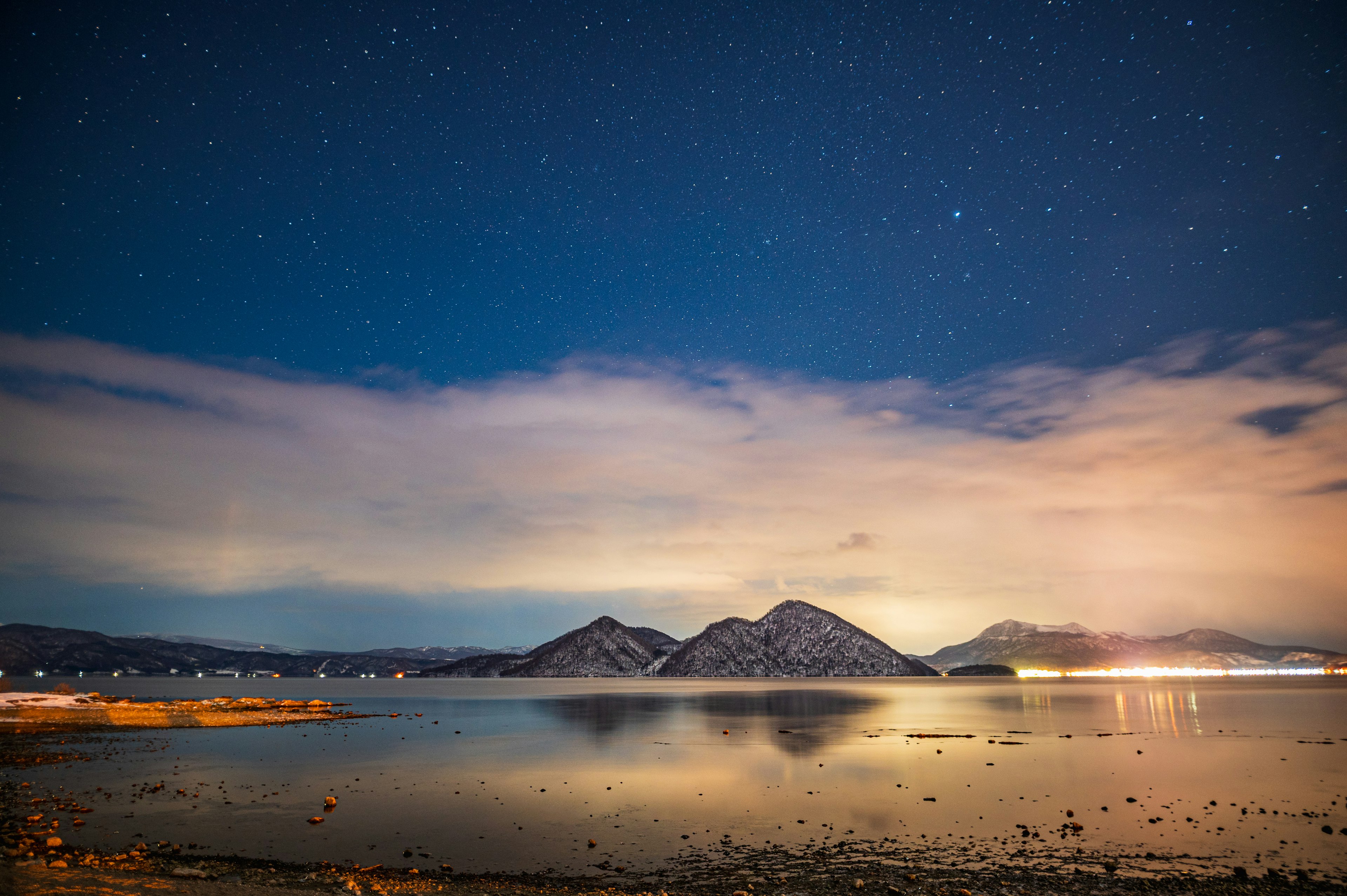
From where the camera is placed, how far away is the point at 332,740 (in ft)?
215

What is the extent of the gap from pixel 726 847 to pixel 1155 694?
189 meters

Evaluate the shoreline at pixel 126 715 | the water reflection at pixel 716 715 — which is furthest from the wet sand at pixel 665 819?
the water reflection at pixel 716 715

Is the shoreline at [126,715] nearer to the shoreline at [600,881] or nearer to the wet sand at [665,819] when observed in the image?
the wet sand at [665,819]

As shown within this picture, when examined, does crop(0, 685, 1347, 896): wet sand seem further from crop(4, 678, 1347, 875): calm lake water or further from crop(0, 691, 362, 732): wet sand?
crop(0, 691, 362, 732): wet sand

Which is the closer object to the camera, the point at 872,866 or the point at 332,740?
the point at 872,866

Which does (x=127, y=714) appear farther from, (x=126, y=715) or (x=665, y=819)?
(x=665, y=819)

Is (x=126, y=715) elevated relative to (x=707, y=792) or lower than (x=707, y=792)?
lower

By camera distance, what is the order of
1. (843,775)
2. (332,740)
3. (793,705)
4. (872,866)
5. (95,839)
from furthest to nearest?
(793,705) → (332,740) → (843,775) → (95,839) → (872,866)

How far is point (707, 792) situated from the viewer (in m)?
38.1

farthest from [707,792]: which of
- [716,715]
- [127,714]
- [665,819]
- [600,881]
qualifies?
[127,714]

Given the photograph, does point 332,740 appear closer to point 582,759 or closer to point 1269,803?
point 582,759

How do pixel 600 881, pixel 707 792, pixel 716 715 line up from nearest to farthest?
pixel 600 881, pixel 707 792, pixel 716 715

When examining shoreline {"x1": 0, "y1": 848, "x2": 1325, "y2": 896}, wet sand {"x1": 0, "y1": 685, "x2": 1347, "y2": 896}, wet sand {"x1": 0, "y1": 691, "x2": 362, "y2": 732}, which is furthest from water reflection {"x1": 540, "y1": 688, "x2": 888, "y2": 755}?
wet sand {"x1": 0, "y1": 691, "x2": 362, "y2": 732}

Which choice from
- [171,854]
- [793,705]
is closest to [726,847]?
[171,854]
